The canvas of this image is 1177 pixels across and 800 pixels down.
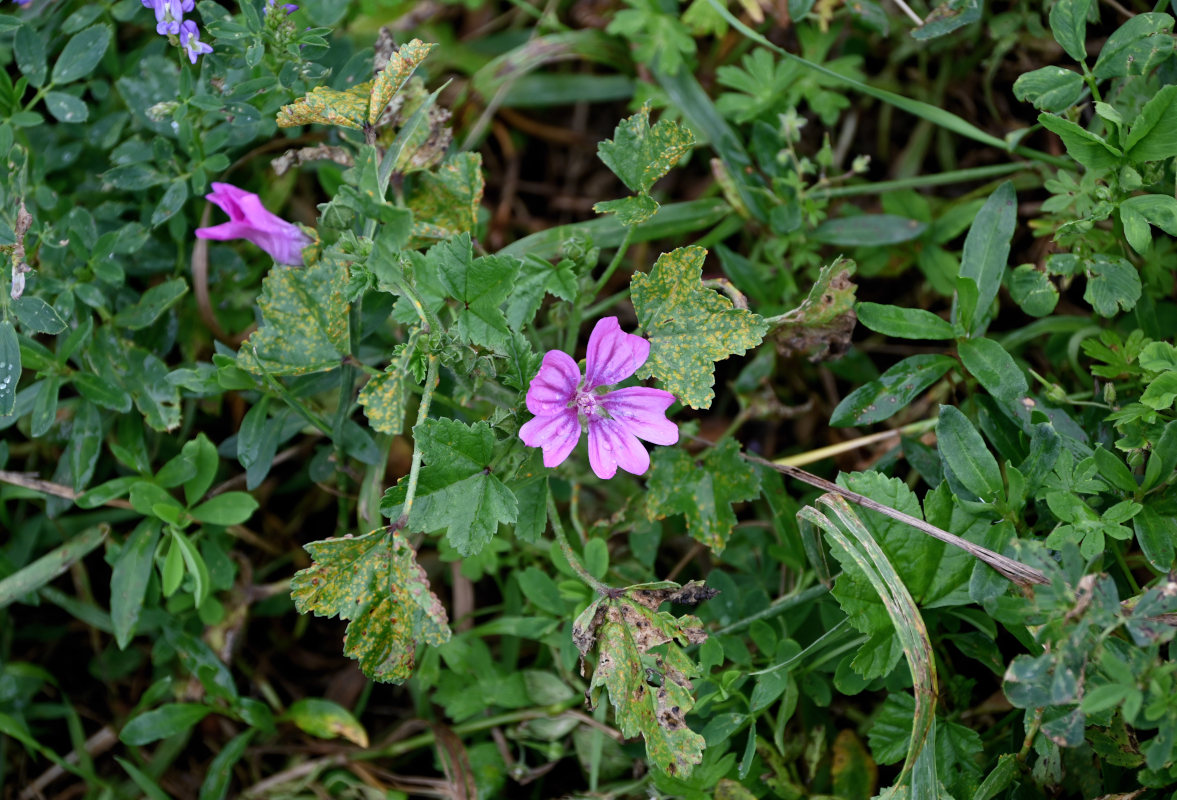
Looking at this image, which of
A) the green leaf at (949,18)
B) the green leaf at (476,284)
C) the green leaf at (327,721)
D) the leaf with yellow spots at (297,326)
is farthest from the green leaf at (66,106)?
the green leaf at (949,18)

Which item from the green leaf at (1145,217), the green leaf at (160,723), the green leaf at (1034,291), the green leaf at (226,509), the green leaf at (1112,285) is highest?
the green leaf at (1145,217)

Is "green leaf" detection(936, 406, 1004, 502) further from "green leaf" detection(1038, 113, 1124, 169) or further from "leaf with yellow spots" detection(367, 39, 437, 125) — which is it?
"leaf with yellow spots" detection(367, 39, 437, 125)

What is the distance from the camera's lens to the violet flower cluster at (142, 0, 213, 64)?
212 cm

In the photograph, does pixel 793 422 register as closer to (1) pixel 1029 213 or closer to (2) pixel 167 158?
(1) pixel 1029 213

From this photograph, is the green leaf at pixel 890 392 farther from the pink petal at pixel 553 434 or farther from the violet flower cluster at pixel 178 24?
the violet flower cluster at pixel 178 24

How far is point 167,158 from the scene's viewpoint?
2.49 m

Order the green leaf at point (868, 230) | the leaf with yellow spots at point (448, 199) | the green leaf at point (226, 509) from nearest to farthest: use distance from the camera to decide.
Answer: the leaf with yellow spots at point (448, 199), the green leaf at point (226, 509), the green leaf at point (868, 230)

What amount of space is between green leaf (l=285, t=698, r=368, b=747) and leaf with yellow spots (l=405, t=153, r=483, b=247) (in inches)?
54.0

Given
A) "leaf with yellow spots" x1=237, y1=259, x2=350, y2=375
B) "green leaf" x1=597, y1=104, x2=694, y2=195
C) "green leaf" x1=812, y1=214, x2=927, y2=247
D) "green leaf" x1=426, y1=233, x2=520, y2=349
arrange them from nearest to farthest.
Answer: "green leaf" x1=426, y1=233, x2=520, y2=349 → "green leaf" x1=597, y1=104, x2=694, y2=195 → "leaf with yellow spots" x1=237, y1=259, x2=350, y2=375 → "green leaf" x1=812, y1=214, x2=927, y2=247

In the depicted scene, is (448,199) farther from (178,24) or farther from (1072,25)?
(1072,25)

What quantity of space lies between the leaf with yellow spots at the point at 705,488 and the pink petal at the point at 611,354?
47 cm

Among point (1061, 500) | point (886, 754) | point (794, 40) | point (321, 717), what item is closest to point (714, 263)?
point (794, 40)

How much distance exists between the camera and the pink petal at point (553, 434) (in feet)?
6.17

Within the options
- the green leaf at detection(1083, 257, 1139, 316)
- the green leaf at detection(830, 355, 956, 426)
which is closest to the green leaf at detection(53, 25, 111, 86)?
the green leaf at detection(830, 355, 956, 426)
